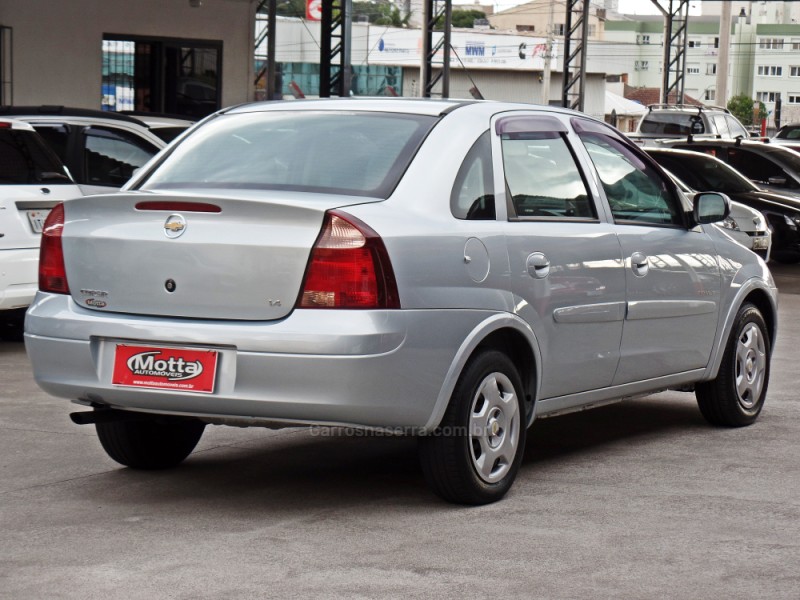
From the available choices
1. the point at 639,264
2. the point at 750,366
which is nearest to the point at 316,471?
the point at 639,264

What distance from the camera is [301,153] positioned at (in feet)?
19.5

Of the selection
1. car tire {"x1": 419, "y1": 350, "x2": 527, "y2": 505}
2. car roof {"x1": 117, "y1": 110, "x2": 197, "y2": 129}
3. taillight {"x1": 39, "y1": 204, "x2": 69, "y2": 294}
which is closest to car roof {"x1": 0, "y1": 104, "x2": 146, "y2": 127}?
car roof {"x1": 117, "y1": 110, "x2": 197, "y2": 129}

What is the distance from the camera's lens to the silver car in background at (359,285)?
5297mm

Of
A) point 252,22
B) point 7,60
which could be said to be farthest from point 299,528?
point 252,22

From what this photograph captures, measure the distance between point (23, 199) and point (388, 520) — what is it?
5655 mm

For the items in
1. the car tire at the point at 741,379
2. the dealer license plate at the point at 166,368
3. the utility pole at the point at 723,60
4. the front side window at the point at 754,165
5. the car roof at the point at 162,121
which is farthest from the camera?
the utility pole at the point at 723,60

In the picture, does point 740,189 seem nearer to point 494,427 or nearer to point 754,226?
point 754,226

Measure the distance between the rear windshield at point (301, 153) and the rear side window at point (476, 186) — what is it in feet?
0.70

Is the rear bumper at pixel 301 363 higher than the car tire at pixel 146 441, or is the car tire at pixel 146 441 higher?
the rear bumper at pixel 301 363

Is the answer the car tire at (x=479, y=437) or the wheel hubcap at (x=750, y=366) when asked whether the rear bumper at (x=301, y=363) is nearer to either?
the car tire at (x=479, y=437)

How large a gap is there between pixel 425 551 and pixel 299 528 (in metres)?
0.56

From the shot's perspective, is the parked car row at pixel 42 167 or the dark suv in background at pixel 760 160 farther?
the dark suv in background at pixel 760 160

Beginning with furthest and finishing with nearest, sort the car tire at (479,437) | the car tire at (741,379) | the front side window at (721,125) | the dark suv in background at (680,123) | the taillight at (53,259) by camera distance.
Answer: the front side window at (721,125) → the dark suv in background at (680,123) → the car tire at (741,379) → the taillight at (53,259) → the car tire at (479,437)

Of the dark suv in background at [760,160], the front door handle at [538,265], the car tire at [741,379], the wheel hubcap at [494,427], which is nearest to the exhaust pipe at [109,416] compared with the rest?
the wheel hubcap at [494,427]
